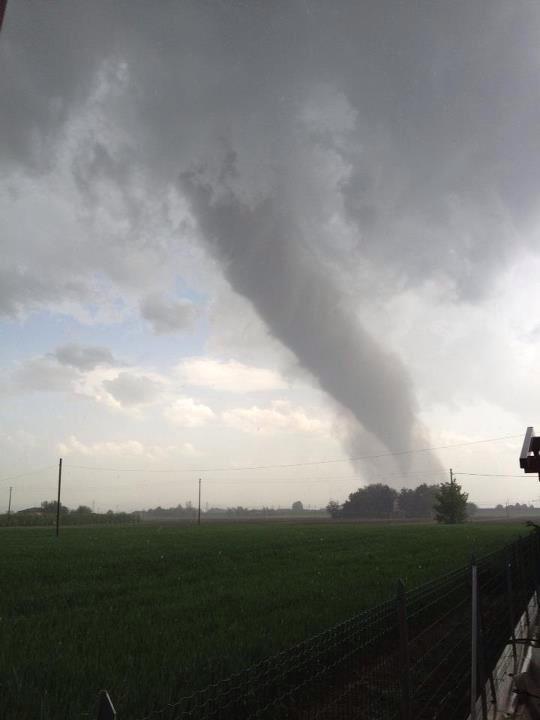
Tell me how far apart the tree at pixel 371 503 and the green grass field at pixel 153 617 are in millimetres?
150315

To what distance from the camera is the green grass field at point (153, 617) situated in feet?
21.2

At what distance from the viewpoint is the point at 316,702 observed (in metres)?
7.05

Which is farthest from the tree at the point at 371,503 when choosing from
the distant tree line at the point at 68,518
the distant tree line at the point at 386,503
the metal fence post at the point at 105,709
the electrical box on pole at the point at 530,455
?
the metal fence post at the point at 105,709

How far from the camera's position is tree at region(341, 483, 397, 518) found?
6614 inches

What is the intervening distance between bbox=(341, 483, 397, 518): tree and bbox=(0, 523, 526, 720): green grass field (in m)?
150

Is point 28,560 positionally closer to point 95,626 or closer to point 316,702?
point 95,626

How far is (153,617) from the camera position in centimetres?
1107

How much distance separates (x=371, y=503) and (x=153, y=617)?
543 ft

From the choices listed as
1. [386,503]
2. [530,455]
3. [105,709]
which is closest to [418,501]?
[386,503]

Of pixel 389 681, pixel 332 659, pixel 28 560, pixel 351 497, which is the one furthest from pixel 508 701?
pixel 351 497

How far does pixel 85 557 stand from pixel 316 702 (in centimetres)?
2031

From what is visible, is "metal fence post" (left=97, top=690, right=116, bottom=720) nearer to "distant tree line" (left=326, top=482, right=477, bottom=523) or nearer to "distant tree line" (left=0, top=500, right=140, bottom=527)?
"distant tree line" (left=0, top=500, right=140, bottom=527)

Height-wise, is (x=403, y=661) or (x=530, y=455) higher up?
(x=530, y=455)

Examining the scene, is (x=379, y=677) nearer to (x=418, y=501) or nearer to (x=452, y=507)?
(x=452, y=507)
